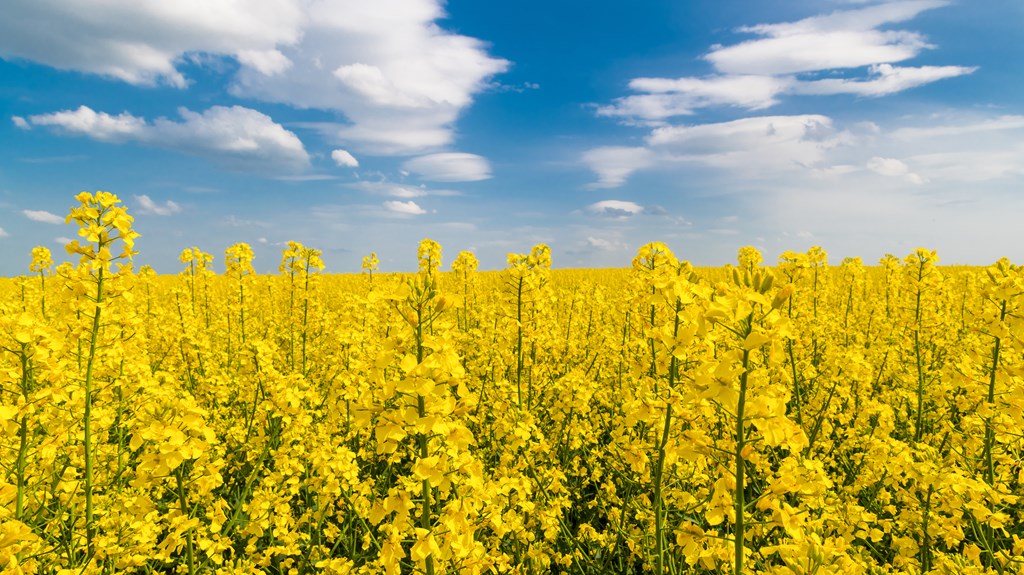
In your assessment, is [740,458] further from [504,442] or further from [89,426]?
[89,426]

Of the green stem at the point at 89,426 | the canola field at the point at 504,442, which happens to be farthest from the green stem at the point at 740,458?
the green stem at the point at 89,426

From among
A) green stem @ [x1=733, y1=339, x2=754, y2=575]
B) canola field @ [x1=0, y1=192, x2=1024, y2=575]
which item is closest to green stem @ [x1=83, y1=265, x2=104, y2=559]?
canola field @ [x1=0, y1=192, x2=1024, y2=575]

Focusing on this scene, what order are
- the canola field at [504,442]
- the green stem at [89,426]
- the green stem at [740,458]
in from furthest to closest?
the green stem at [89,426] → the canola field at [504,442] → the green stem at [740,458]

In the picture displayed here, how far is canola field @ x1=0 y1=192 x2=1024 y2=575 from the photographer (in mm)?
2244

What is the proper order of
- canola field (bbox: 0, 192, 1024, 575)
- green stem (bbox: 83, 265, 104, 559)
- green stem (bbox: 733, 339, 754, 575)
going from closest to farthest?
green stem (bbox: 733, 339, 754, 575)
canola field (bbox: 0, 192, 1024, 575)
green stem (bbox: 83, 265, 104, 559)

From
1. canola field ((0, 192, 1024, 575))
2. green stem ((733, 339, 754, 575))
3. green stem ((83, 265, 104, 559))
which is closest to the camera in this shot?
green stem ((733, 339, 754, 575))

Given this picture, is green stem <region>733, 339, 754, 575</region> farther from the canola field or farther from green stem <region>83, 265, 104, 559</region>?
green stem <region>83, 265, 104, 559</region>

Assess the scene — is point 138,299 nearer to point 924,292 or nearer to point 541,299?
point 541,299

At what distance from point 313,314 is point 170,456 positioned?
4.10m

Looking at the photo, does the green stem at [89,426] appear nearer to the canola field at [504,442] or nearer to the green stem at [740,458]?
the canola field at [504,442]

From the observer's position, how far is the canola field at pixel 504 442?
224 cm

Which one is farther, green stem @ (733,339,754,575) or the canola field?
the canola field

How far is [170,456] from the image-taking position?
2652mm

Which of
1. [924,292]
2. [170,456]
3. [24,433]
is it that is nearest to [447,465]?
[170,456]
